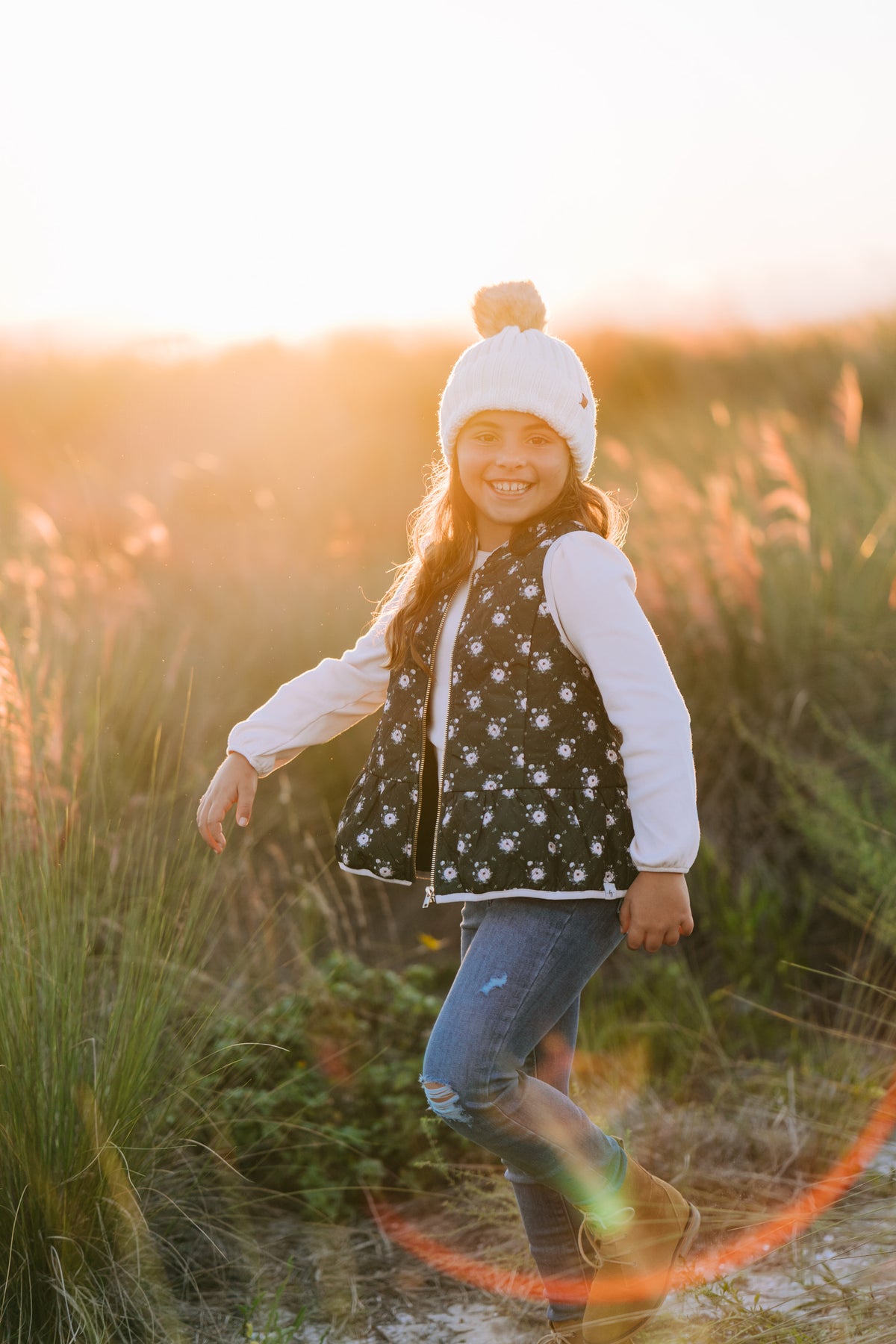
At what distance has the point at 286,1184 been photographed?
300 cm

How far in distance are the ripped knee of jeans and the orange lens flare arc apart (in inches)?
19.7

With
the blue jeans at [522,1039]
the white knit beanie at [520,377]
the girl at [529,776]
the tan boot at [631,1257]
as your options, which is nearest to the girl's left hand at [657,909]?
the girl at [529,776]

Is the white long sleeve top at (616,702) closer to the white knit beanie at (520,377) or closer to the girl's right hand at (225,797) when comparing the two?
the girl's right hand at (225,797)

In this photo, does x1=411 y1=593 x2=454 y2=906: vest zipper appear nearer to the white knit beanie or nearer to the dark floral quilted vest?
the dark floral quilted vest

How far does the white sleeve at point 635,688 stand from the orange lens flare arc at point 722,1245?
85 centimetres

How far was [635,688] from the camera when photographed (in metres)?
2.01

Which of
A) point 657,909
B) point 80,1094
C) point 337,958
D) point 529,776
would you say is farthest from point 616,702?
point 337,958

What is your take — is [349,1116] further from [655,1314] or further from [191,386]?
[191,386]

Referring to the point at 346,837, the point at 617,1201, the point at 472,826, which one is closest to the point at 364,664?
the point at 346,837

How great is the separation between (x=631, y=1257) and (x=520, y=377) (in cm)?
160

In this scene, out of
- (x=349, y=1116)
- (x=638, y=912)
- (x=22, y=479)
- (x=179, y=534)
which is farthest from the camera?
(x=22, y=479)

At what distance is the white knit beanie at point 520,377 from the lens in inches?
89.8

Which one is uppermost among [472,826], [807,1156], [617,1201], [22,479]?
[22,479]

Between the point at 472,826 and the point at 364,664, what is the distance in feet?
1.79
